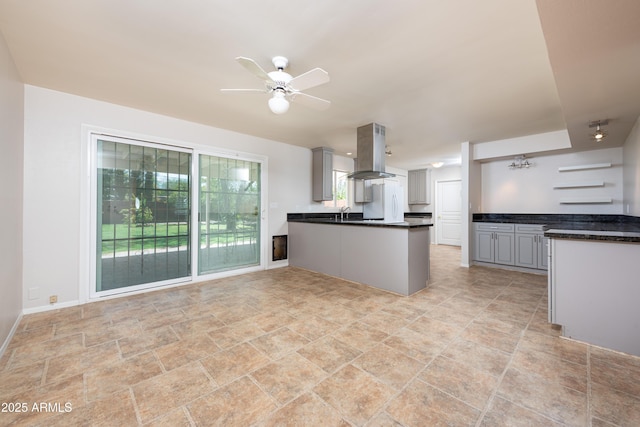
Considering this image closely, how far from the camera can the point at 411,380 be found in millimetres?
1695

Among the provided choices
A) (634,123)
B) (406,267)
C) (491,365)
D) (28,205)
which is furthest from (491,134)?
(28,205)

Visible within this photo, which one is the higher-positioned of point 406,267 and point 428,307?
point 406,267

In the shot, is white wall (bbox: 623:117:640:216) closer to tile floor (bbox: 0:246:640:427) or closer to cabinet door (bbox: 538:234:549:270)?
cabinet door (bbox: 538:234:549:270)

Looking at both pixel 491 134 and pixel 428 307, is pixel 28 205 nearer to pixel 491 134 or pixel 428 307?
pixel 428 307

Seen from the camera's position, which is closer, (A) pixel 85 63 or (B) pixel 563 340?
(B) pixel 563 340

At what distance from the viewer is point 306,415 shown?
141 centimetres

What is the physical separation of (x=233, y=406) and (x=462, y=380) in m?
1.44

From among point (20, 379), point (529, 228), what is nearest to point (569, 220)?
point (529, 228)

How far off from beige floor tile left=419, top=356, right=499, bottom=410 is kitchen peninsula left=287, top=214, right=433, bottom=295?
4.92ft

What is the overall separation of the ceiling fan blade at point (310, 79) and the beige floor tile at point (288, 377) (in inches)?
85.4

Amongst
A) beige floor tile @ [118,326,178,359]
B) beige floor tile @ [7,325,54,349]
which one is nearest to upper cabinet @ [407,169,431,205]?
beige floor tile @ [118,326,178,359]

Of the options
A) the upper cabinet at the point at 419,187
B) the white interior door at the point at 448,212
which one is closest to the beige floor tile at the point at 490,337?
the white interior door at the point at 448,212

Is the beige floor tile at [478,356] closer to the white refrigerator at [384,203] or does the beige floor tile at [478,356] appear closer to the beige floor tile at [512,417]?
the beige floor tile at [512,417]

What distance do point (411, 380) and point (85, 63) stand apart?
3802mm
